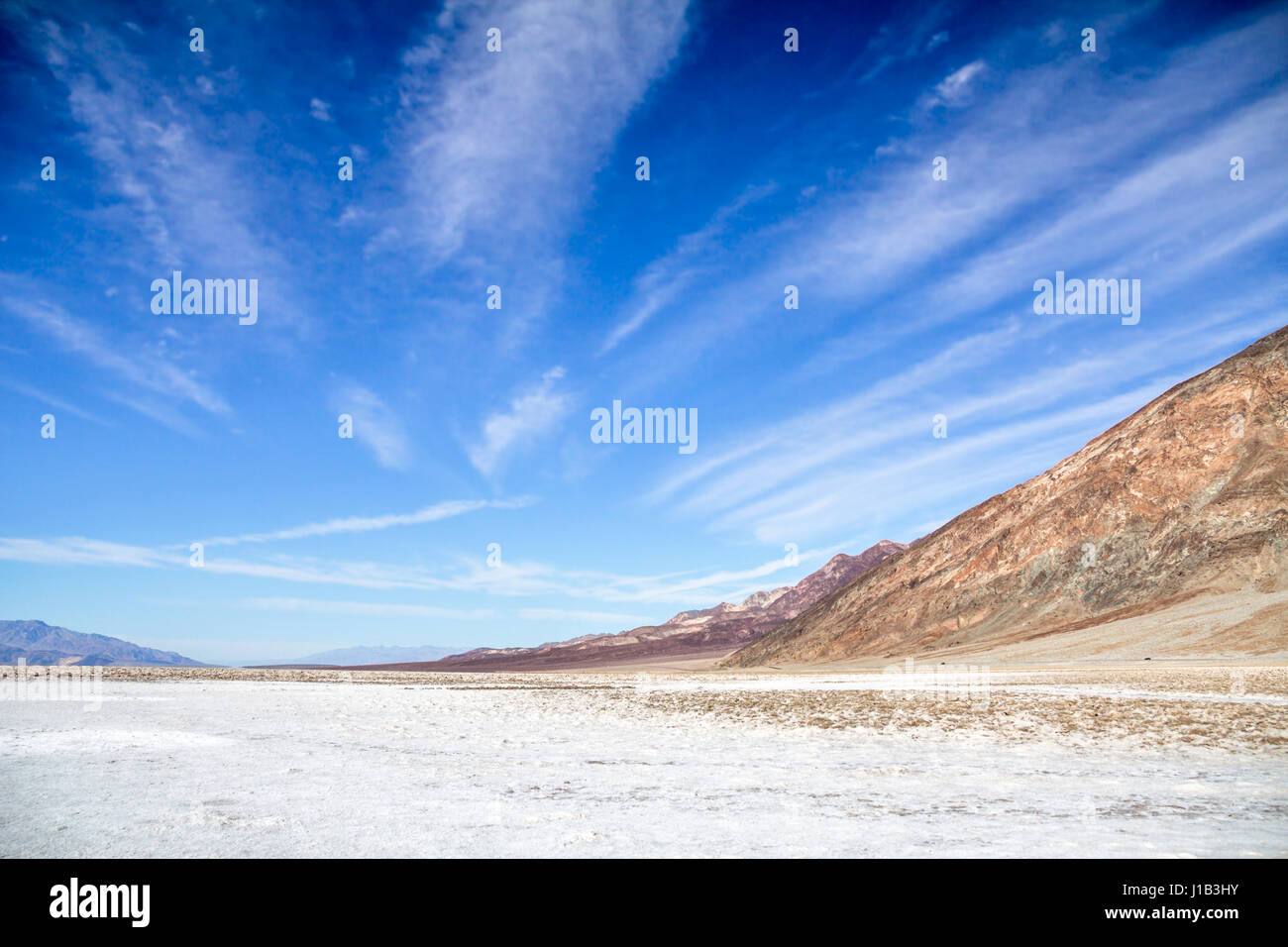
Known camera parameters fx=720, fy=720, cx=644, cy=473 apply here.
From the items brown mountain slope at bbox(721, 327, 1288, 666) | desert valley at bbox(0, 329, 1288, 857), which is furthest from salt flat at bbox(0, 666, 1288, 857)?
brown mountain slope at bbox(721, 327, 1288, 666)

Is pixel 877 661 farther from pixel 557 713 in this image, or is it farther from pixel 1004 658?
pixel 557 713

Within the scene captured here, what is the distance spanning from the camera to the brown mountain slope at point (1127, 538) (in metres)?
63.4

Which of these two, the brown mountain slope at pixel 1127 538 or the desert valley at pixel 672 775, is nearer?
the desert valley at pixel 672 775

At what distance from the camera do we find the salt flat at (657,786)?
582 cm

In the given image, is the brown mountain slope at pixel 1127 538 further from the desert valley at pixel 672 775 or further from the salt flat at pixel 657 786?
the salt flat at pixel 657 786

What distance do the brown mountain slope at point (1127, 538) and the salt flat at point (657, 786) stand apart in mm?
51677

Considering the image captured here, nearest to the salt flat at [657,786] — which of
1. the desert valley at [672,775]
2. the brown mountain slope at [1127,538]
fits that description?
the desert valley at [672,775]

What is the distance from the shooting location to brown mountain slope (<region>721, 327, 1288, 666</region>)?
2496 inches

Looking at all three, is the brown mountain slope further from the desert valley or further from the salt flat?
the salt flat

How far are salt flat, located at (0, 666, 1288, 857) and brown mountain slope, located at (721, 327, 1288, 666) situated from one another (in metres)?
Result: 51.7

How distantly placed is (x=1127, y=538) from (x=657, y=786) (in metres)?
80.2

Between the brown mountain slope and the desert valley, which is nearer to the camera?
the desert valley

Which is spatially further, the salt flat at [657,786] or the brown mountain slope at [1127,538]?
the brown mountain slope at [1127,538]
